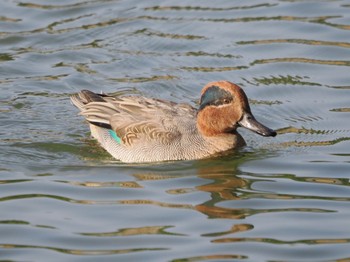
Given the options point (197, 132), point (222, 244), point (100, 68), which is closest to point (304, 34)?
point (100, 68)

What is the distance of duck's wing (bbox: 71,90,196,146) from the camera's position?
42.4 ft

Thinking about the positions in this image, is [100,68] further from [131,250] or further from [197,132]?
[131,250]

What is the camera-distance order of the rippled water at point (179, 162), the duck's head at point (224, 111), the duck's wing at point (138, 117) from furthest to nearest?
the duck's wing at point (138, 117)
the duck's head at point (224, 111)
the rippled water at point (179, 162)

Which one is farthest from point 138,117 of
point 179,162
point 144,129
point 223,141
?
point 223,141

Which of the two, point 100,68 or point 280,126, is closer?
point 280,126

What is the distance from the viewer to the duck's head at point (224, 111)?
41.6ft

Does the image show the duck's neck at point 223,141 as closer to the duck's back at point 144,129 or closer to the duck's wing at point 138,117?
the duck's back at point 144,129

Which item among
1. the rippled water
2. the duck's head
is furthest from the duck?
the rippled water

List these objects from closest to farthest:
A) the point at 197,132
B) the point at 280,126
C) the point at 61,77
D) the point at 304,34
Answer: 1. the point at 197,132
2. the point at 280,126
3. the point at 61,77
4. the point at 304,34

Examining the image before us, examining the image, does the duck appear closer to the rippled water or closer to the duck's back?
the duck's back

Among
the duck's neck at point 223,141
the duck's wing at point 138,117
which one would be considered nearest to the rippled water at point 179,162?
the duck's neck at point 223,141

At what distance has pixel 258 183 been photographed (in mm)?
12016

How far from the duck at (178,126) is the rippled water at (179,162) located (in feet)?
0.67

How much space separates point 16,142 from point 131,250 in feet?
12.7
